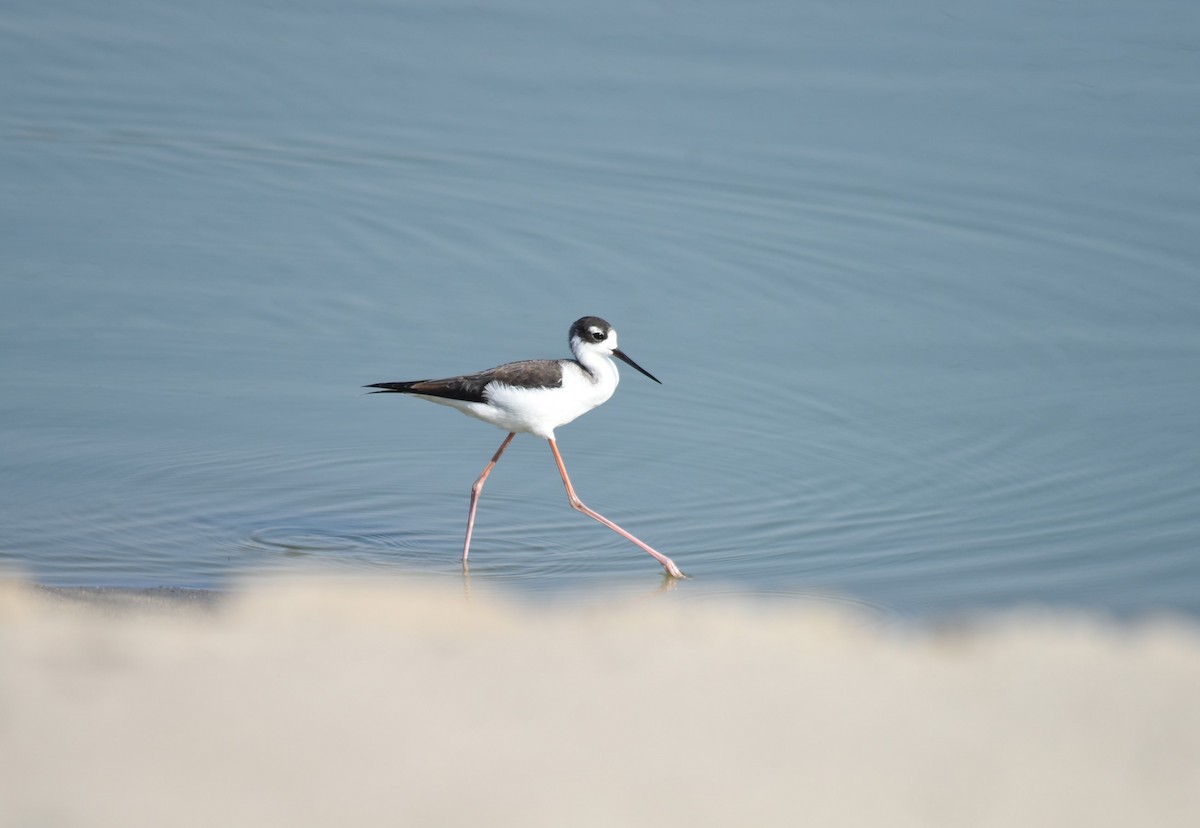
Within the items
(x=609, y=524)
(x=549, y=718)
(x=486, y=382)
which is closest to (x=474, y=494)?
(x=486, y=382)

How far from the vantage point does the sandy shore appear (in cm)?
426

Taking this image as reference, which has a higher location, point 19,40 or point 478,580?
point 19,40

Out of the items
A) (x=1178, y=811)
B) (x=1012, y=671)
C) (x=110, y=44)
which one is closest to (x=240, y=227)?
(x=110, y=44)

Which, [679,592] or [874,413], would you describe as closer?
[679,592]

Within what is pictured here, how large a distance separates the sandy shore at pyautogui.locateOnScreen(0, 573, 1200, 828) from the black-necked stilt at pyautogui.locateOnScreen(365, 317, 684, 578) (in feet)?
4.60

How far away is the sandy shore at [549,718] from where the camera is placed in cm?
426

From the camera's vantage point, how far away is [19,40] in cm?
1504

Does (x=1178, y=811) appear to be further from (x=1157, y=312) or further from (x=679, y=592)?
(x=1157, y=312)

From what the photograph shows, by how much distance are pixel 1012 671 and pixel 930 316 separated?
16.3ft

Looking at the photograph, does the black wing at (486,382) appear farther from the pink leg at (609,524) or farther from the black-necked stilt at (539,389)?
the pink leg at (609,524)

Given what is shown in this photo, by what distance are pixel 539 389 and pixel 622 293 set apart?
3332 millimetres

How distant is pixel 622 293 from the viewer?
10555mm

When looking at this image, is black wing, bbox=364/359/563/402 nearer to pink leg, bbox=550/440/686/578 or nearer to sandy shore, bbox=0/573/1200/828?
pink leg, bbox=550/440/686/578

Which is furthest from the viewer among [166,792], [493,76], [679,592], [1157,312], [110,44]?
[110,44]
